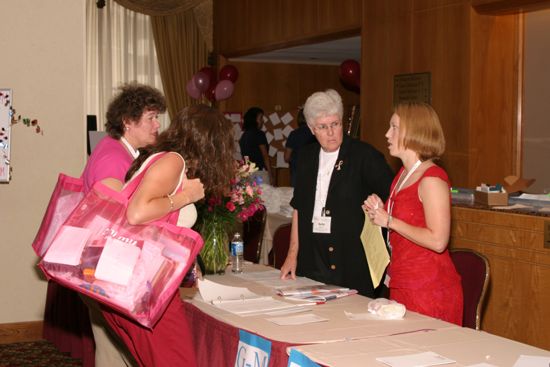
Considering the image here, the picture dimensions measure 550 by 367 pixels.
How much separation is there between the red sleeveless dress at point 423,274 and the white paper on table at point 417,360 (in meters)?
0.74

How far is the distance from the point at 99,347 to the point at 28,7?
3.05 m

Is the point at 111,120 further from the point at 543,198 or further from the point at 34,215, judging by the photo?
the point at 543,198

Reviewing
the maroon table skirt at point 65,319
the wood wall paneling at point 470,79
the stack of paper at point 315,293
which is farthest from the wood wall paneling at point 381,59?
the stack of paper at point 315,293

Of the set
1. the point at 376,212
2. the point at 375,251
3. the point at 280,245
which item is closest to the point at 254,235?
the point at 280,245

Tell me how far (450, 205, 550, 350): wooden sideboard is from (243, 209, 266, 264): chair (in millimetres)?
1390

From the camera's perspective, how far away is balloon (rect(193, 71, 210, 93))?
11.6 meters

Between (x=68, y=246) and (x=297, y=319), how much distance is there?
2.96 ft

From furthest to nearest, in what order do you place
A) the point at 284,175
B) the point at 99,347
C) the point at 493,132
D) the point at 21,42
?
the point at 284,175 → the point at 493,132 → the point at 21,42 → the point at 99,347

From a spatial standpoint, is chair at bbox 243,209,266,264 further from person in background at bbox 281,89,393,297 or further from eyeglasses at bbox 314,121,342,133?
eyeglasses at bbox 314,121,342,133

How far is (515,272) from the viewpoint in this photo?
5016 millimetres

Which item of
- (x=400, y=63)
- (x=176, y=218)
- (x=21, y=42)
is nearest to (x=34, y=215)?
(x=21, y=42)

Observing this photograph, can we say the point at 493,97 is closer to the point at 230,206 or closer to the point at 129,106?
the point at 230,206

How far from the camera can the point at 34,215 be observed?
19.1 feet

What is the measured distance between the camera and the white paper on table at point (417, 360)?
95.0 inches
